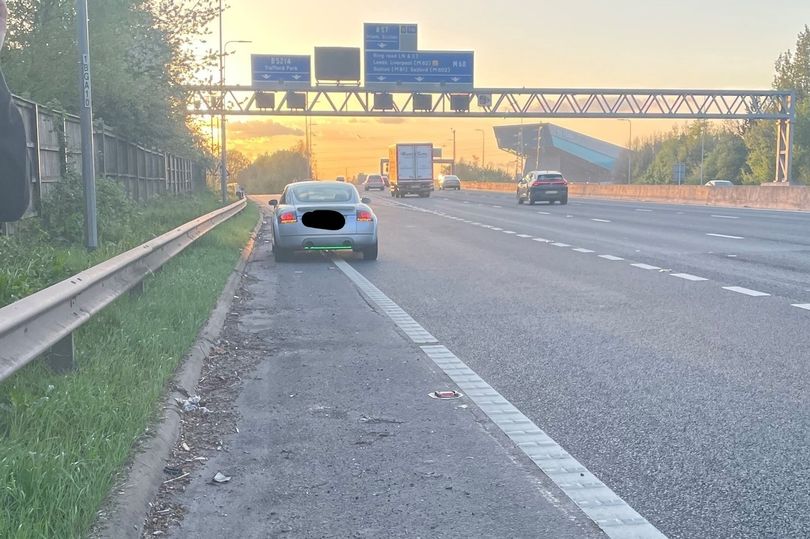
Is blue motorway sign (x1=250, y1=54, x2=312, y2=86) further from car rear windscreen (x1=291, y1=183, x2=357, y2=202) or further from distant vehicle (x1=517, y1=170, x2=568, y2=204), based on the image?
car rear windscreen (x1=291, y1=183, x2=357, y2=202)

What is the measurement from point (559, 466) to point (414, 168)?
61.0 metres

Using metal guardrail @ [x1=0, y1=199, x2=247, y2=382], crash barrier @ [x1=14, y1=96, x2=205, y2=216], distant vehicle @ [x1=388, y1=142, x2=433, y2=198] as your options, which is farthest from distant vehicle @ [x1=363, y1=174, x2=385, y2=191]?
metal guardrail @ [x1=0, y1=199, x2=247, y2=382]

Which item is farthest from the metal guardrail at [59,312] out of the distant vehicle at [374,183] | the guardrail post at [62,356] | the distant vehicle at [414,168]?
the distant vehicle at [374,183]

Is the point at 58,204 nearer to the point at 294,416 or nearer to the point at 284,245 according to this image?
the point at 284,245

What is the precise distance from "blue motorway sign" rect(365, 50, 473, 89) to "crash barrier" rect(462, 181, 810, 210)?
13101mm

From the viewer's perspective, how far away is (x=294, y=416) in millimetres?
5801

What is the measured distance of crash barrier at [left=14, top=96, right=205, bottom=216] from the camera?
1375 cm

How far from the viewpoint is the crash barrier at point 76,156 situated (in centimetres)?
1375

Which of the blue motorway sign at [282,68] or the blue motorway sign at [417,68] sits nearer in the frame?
the blue motorway sign at [417,68]

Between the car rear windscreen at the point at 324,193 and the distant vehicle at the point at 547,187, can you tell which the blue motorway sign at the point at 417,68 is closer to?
the distant vehicle at the point at 547,187

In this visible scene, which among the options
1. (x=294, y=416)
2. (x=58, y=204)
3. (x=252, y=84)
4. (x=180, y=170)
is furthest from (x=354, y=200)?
(x=252, y=84)

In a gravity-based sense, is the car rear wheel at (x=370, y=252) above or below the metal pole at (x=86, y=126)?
below

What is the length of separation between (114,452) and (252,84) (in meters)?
51.1

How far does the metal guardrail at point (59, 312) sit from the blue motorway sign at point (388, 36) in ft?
145
